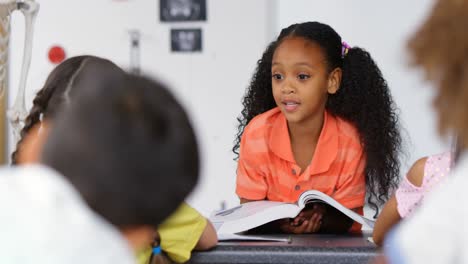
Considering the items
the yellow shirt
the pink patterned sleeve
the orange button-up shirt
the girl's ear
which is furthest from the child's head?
the girl's ear

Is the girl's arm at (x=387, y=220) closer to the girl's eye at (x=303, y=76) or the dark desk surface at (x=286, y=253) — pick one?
the dark desk surface at (x=286, y=253)

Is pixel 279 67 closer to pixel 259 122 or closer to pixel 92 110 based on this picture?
pixel 259 122

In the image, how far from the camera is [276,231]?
1.27 metres

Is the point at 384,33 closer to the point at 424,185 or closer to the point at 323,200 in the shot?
Answer: the point at 323,200

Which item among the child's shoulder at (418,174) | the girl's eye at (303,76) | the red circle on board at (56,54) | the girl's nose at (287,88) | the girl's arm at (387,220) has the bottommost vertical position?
the girl's arm at (387,220)

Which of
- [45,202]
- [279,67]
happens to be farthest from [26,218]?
[279,67]

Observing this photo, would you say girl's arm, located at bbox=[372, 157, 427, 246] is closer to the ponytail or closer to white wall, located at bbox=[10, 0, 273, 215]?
the ponytail

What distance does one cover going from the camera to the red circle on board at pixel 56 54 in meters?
2.54

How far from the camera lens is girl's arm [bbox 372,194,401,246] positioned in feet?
3.46

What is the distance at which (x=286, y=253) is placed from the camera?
3.45 feet

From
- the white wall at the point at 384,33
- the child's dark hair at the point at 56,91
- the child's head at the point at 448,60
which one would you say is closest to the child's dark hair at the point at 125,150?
the child's head at the point at 448,60

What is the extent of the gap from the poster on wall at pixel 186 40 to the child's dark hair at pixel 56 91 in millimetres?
1423

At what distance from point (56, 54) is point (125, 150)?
1996 mm

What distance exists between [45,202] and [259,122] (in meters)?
0.98
